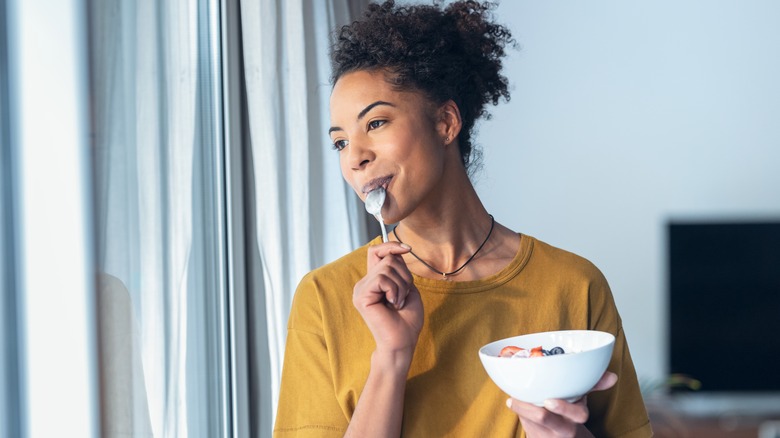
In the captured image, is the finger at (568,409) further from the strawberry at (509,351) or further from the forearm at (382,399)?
the forearm at (382,399)

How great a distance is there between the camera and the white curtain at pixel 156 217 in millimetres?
1308

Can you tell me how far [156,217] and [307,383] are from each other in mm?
597

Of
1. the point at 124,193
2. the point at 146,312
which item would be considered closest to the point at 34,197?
the point at 124,193

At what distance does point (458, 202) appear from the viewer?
1.20 meters

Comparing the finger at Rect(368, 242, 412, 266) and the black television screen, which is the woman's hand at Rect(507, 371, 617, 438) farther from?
the black television screen

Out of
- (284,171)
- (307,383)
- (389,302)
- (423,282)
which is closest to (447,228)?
(423,282)

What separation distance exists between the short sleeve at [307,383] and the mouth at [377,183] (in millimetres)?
173

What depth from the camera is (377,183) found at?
107 cm

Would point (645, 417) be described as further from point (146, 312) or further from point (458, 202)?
point (146, 312)

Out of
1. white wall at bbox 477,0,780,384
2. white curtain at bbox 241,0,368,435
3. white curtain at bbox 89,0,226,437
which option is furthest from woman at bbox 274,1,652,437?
white wall at bbox 477,0,780,384

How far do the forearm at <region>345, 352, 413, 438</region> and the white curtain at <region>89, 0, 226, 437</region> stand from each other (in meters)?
0.47

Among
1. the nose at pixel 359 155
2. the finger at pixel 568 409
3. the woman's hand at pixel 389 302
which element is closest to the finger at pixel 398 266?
the woman's hand at pixel 389 302

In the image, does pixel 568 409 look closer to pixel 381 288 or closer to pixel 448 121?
pixel 381 288

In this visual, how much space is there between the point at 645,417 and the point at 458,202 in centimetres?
41
